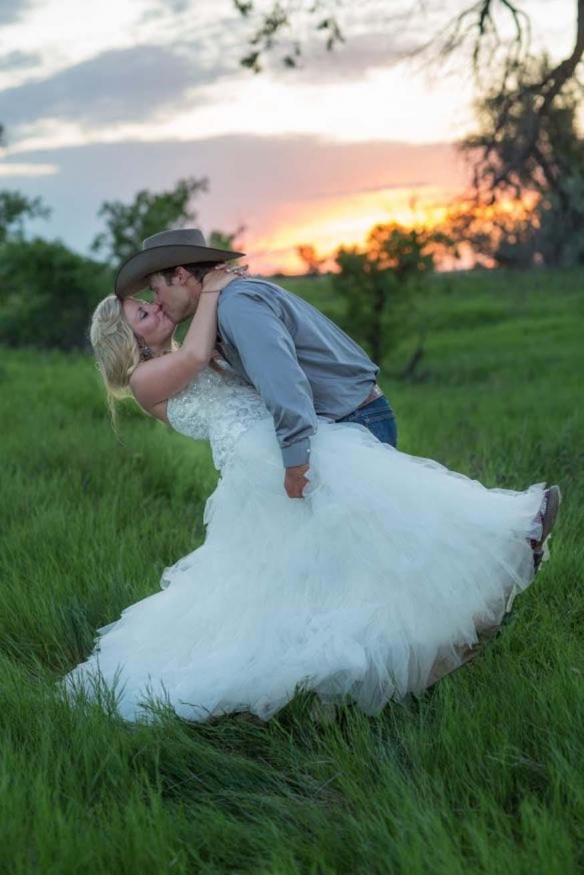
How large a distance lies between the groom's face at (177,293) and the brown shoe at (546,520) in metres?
1.52

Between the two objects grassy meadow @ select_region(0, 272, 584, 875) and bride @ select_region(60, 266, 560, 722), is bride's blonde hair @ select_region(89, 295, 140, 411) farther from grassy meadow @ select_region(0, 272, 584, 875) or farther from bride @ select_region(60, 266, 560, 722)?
grassy meadow @ select_region(0, 272, 584, 875)

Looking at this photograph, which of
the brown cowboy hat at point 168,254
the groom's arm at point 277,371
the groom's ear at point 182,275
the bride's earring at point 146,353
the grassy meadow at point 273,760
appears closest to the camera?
the grassy meadow at point 273,760

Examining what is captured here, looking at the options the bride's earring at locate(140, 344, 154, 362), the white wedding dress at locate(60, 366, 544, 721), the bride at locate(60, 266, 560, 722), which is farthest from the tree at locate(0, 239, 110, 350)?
the white wedding dress at locate(60, 366, 544, 721)

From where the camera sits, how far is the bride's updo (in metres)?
4.04

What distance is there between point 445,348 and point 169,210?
26.6 feet

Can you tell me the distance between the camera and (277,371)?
3.59 metres

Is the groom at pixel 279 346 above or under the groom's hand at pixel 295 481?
above

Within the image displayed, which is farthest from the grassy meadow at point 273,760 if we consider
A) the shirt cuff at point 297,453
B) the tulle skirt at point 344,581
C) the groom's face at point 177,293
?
the groom's face at point 177,293

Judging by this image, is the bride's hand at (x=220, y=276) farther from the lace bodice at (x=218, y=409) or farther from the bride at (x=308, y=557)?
the lace bodice at (x=218, y=409)

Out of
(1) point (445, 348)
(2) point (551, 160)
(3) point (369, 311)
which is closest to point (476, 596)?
(2) point (551, 160)

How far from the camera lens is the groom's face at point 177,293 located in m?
3.96

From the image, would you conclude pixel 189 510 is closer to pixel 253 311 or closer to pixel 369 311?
pixel 253 311

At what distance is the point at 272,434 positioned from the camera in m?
3.93

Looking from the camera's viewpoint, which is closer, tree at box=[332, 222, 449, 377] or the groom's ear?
the groom's ear
